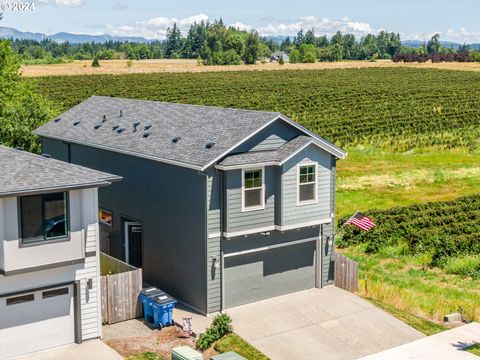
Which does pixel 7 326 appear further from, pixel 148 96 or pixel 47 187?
pixel 148 96

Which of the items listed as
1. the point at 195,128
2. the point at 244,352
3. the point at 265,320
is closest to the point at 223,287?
the point at 265,320

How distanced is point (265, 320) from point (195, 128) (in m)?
6.43

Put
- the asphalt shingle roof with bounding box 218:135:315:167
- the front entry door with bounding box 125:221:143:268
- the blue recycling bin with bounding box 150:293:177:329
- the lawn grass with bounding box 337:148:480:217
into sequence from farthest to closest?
the lawn grass with bounding box 337:148:480:217 < the front entry door with bounding box 125:221:143:268 < the asphalt shingle roof with bounding box 218:135:315:167 < the blue recycling bin with bounding box 150:293:177:329

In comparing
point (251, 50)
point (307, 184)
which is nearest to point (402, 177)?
point (307, 184)

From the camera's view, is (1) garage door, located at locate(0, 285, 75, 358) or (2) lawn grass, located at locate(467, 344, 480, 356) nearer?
(1) garage door, located at locate(0, 285, 75, 358)

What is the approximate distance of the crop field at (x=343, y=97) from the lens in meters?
57.1

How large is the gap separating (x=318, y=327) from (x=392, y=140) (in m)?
37.7

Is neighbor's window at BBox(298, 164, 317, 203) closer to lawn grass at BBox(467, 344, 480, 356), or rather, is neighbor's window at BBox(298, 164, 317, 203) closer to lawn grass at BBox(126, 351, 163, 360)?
lawn grass at BBox(467, 344, 480, 356)

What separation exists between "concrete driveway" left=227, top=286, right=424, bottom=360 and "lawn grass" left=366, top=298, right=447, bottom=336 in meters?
0.24

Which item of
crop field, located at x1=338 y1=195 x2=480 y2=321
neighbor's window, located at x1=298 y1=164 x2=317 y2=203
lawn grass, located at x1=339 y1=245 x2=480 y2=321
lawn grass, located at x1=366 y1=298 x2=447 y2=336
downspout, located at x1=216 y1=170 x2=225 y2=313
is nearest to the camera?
lawn grass, located at x1=366 y1=298 x2=447 y2=336

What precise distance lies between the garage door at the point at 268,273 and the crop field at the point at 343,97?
103ft

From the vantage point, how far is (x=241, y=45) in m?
168

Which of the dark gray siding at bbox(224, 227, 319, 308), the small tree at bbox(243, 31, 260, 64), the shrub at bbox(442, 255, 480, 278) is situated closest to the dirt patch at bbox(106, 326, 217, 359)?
the dark gray siding at bbox(224, 227, 319, 308)

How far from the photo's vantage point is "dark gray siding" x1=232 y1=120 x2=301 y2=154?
64.1ft
